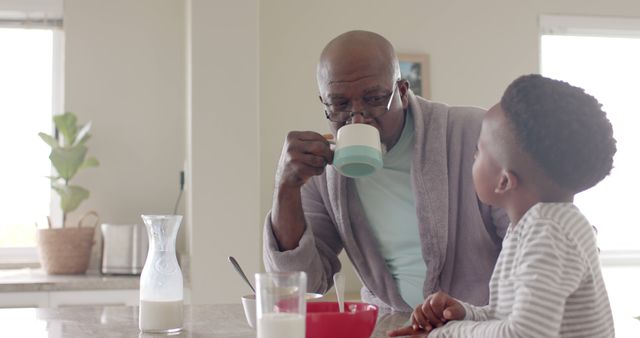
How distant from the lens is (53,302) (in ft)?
10.8

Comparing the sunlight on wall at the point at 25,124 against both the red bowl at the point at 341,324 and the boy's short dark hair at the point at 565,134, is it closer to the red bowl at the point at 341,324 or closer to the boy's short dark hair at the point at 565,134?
the red bowl at the point at 341,324

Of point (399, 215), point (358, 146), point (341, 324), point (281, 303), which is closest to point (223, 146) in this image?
point (399, 215)

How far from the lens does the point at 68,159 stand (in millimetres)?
3574

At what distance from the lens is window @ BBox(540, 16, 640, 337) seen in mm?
4609

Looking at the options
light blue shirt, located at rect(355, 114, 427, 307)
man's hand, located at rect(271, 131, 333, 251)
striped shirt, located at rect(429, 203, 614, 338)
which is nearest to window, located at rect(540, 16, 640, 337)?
light blue shirt, located at rect(355, 114, 427, 307)

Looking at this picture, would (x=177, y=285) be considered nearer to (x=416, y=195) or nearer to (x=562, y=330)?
(x=416, y=195)

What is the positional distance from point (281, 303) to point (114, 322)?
69 cm

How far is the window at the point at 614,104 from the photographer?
4.61m

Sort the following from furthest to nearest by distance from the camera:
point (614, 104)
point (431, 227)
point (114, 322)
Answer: point (614, 104)
point (431, 227)
point (114, 322)

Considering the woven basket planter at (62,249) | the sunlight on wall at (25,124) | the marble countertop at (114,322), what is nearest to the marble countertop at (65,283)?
the woven basket planter at (62,249)

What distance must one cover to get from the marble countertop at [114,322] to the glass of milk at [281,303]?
0.39 m

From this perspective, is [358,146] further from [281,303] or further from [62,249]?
[62,249]

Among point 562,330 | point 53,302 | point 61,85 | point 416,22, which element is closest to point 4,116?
point 61,85

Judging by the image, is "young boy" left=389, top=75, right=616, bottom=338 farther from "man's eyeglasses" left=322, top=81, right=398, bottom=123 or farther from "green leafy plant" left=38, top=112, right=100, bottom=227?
"green leafy plant" left=38, top=112, right=100, bottom=227
